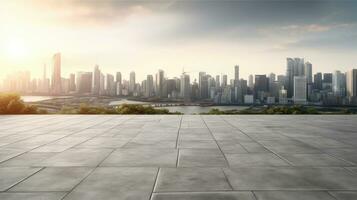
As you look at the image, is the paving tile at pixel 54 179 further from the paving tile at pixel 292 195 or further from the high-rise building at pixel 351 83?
the high-rise building at pixel 351 83

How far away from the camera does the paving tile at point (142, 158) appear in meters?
5.86

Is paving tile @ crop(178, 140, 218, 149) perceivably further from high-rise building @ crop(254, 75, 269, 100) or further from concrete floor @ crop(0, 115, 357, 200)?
high-rise building @ crop(254, 75, 269, 100)

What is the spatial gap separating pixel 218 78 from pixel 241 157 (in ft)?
619

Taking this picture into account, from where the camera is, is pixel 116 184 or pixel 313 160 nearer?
pixel 116 184

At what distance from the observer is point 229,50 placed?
36406 millimetres

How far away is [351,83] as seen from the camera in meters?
160

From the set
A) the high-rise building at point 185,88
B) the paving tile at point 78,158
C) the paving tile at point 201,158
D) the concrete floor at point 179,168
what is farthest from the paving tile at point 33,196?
the high-rise building at point 185,88

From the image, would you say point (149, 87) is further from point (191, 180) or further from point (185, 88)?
point (191, 180)

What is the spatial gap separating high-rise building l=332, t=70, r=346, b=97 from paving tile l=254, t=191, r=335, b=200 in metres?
171

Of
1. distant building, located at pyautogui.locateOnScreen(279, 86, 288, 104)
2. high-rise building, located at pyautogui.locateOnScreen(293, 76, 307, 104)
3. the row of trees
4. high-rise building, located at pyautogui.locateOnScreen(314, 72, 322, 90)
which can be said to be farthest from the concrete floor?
high-rise building, located at pyautogui.locateOnScreen(314, 72, 322, 90)

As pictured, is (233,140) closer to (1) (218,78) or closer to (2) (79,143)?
(2) (79,143)

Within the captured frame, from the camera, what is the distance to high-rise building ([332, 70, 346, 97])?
160 m

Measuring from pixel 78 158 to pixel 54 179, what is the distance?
154 centimetres

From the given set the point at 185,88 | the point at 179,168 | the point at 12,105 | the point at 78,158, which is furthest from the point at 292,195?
the point at 185,88
